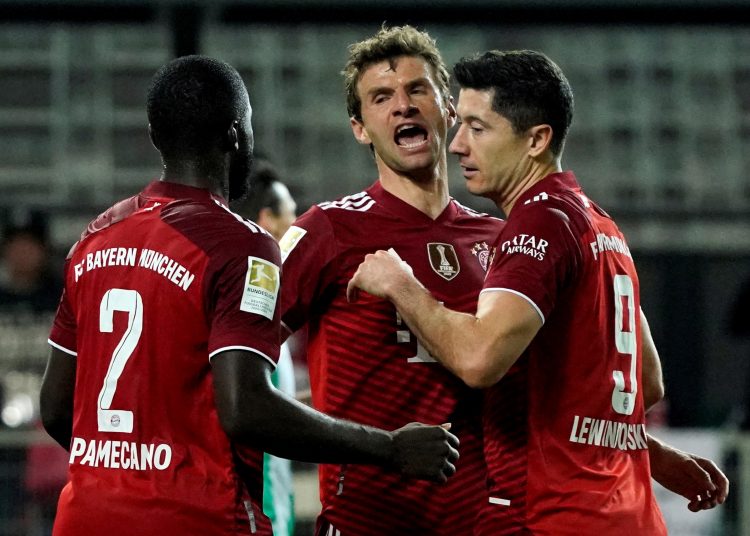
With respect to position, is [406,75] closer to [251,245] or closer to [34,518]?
[251,245]

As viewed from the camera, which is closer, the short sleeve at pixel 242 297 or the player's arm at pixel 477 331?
the short sleeve at pixel 242 297

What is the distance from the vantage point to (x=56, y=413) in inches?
126

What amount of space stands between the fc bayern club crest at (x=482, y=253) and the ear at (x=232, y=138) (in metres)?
0.99

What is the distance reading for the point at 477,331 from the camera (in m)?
3.08

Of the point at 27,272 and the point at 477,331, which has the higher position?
the point at 477,331

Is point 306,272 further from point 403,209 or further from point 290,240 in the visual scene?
point 403,209

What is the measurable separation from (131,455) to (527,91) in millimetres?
1399

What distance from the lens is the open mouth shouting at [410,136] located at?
386cm

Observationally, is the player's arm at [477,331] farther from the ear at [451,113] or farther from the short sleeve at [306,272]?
the ear at [451,113]

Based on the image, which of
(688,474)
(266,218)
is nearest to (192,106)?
(688,474)

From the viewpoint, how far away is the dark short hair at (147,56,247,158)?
9.83 feet

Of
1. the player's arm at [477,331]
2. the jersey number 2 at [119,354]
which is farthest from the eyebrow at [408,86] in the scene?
the jersey number 2 at [119,354]

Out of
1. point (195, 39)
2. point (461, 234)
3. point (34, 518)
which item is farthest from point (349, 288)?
point (34, 518)

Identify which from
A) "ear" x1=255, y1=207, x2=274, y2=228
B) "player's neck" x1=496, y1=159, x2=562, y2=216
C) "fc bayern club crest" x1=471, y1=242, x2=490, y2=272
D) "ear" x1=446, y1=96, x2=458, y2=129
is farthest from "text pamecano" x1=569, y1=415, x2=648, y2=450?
"ear" x1=255, y1=207, x2=274, y2=228
